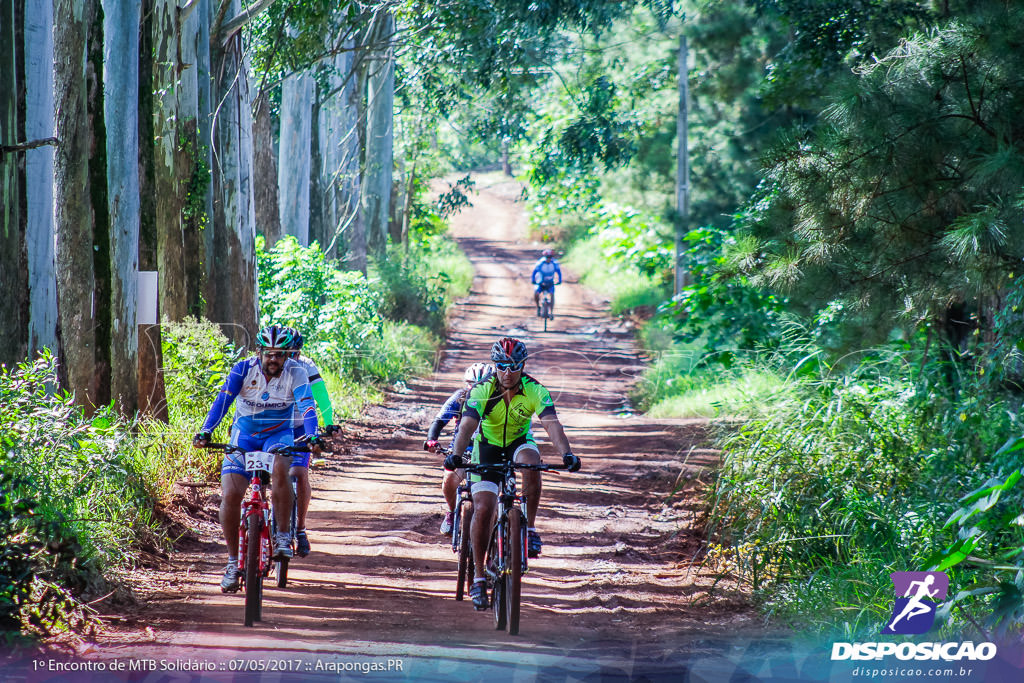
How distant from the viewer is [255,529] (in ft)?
24.5

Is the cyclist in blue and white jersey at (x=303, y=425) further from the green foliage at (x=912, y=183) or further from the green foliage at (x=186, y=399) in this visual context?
the green foliage at (x=912, y=183)

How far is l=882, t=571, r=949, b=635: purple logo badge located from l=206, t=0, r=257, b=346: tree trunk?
11727mm

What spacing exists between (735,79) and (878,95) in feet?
64.3

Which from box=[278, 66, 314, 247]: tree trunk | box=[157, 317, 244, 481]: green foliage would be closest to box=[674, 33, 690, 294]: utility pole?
box=[278, 66, 314, 247]: tree trunk

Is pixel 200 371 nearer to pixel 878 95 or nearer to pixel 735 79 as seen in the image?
pixel 878 95

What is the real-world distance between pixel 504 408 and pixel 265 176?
1557 cm

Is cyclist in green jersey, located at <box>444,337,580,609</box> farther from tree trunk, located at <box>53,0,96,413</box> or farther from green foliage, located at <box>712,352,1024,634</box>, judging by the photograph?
tree trunk, located at <box>53,0,96,413</box>

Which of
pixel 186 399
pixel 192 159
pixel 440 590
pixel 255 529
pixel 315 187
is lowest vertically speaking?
pixel 440 590

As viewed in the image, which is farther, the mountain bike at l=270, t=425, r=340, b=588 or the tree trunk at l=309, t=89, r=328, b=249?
the tree trunk at l=309, t=89, r=328, b=249

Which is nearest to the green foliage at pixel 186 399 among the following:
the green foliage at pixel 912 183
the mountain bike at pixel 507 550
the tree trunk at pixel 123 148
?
the tree trunk at pixel 123 148

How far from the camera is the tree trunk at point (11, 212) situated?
819 cm

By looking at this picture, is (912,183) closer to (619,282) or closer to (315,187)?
(315,187)

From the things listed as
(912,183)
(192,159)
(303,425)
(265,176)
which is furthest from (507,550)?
(265,176)

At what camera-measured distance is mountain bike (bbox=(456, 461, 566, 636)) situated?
24.3 ft
